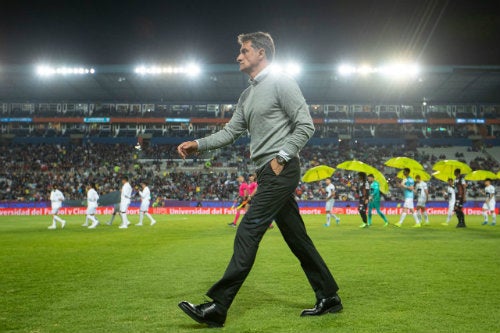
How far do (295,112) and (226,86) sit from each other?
4810 centimetres

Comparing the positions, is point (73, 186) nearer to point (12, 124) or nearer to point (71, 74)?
point (71, 74)

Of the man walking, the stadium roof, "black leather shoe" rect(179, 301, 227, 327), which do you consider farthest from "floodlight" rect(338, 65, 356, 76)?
"black leather shoe" rect(179, 301, 227, 327)

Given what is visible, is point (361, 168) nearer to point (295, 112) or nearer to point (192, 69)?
point (295, 112)

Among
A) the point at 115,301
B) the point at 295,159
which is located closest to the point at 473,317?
the point at 295,159

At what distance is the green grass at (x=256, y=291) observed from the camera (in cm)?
387

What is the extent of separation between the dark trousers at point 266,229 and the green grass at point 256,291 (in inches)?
12.3

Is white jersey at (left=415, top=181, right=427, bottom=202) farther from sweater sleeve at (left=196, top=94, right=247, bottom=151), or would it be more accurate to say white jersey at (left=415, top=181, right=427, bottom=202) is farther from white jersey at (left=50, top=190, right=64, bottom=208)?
→ sweater sleeve at (left=196, top=94, right=247, bottom=151)

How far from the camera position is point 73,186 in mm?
42156

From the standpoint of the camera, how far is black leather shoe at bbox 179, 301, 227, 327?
3.73 m

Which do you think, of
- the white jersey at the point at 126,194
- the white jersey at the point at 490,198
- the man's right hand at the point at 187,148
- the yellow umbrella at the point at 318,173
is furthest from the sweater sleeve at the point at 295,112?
the white jersey at the point at 490,198

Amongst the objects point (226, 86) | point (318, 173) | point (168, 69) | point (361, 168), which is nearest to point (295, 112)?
point (361, 168)

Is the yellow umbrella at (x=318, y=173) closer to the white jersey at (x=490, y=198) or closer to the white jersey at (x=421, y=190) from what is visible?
the white jersey at (x=421, y=190)

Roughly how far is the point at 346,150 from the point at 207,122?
54.5 ft

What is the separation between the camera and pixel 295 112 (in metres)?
3.99
